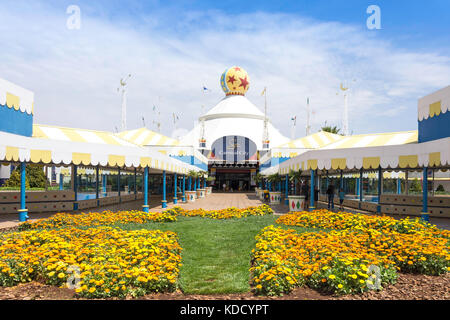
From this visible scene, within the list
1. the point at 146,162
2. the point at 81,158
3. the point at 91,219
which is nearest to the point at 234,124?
the point at 146,162

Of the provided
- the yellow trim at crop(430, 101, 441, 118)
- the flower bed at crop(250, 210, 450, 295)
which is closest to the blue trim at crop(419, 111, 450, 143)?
the yellow trim at crop(430, 101, 441, 118)

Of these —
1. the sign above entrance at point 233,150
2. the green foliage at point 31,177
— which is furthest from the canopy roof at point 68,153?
the sign above entrance at point 233,150

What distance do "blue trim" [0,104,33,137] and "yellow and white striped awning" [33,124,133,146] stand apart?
66cm

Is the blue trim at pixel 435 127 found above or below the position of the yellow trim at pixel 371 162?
above

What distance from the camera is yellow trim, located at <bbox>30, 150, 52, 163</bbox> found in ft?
41.4

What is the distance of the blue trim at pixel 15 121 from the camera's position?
14.0 meters

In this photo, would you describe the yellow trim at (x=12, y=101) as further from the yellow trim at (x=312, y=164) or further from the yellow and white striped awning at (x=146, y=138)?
the yellow and white striped awning at (x=146, y=138)

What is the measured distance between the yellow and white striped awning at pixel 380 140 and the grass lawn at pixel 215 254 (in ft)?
32.5

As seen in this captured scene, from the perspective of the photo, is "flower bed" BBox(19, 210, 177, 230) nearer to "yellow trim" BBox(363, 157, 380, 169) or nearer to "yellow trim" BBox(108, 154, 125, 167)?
"yellow trim" BBox(108, 154, 125, 167)

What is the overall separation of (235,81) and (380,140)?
5008 centimetres
